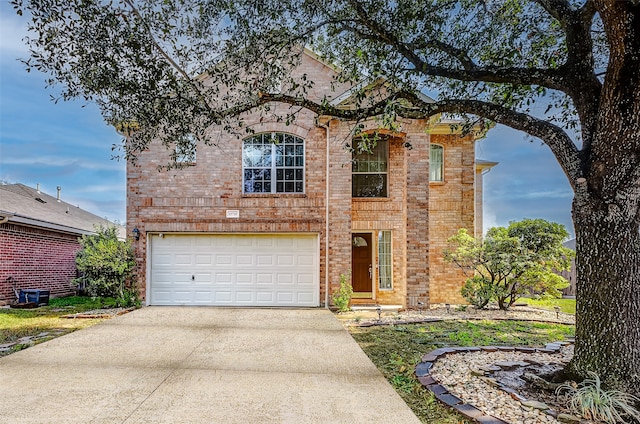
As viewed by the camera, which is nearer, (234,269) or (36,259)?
(234,269)

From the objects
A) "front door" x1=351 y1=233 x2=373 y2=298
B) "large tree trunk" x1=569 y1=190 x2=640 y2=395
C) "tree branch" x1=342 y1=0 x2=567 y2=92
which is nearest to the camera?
"large tree trunk" x1=569 y1=190 x2=640 y2=395

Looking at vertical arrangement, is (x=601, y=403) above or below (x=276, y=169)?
below

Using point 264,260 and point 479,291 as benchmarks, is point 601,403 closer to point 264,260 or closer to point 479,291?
point 479,291

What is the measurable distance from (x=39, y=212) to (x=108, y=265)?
549 centimetres

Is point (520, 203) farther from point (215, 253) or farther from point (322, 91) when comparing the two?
point (215, 253)

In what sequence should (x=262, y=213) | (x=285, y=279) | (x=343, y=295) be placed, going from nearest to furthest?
(x=343, y=295), (x=262, y=213), (x=285, y=279)

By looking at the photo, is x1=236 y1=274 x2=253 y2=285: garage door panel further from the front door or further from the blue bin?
the blue bin

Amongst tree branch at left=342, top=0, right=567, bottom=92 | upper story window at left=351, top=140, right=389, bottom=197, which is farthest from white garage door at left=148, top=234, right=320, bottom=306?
tree branch at left=342, top=0, right=567, bottom=92

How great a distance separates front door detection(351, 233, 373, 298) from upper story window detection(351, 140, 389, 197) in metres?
1.56

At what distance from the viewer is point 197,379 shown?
503 centimetres

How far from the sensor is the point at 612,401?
3951 mm

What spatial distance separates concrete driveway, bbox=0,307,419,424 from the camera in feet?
13.1

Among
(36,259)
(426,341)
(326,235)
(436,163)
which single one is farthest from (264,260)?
(36,259)

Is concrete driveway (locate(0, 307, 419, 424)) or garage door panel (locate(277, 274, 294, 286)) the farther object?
garage door panel (locate(277, 274, 294, 286))
